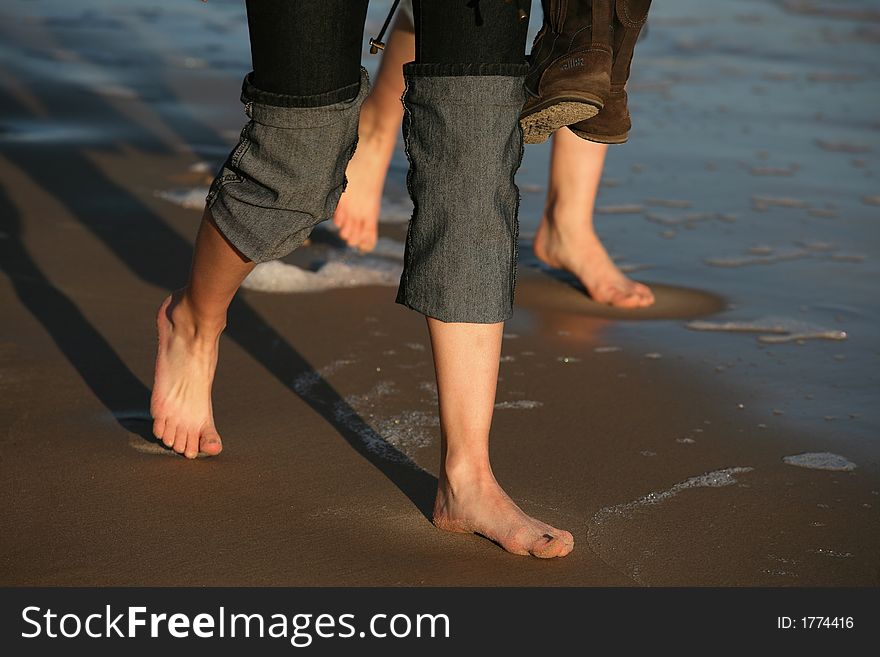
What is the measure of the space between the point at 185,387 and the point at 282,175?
0.58m

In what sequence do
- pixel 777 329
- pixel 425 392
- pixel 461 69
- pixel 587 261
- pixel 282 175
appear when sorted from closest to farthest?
pixel 461 69
pixel 282 175
pixel 425 392
pixel 777 329
pixel 587 261

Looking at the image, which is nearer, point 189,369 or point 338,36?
point 338,36

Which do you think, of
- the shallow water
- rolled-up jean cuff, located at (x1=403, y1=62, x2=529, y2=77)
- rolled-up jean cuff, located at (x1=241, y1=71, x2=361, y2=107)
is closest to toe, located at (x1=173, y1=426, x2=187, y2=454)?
rolled-up jean cuff, located at (x1=241, y1=71, x2=361, y2=107)

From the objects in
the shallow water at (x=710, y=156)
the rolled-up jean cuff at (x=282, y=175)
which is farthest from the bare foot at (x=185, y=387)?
the shallow water at (x=710, y=156)

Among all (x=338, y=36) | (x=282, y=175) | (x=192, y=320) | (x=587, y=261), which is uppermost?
(x=338, y=36)

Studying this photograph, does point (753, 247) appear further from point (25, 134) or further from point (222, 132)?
point (25, 134)

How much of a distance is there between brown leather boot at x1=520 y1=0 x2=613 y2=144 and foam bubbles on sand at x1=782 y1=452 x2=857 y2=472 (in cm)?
85

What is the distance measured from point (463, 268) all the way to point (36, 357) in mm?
1304

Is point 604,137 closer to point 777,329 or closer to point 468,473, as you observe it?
point 468,473

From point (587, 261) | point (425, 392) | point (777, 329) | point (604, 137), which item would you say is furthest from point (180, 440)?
point (777, 329)

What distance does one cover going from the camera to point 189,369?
258cm

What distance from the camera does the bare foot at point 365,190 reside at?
370cm

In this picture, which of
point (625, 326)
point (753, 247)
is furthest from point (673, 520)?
point (753, 247)

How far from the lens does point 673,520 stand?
2354 mm
